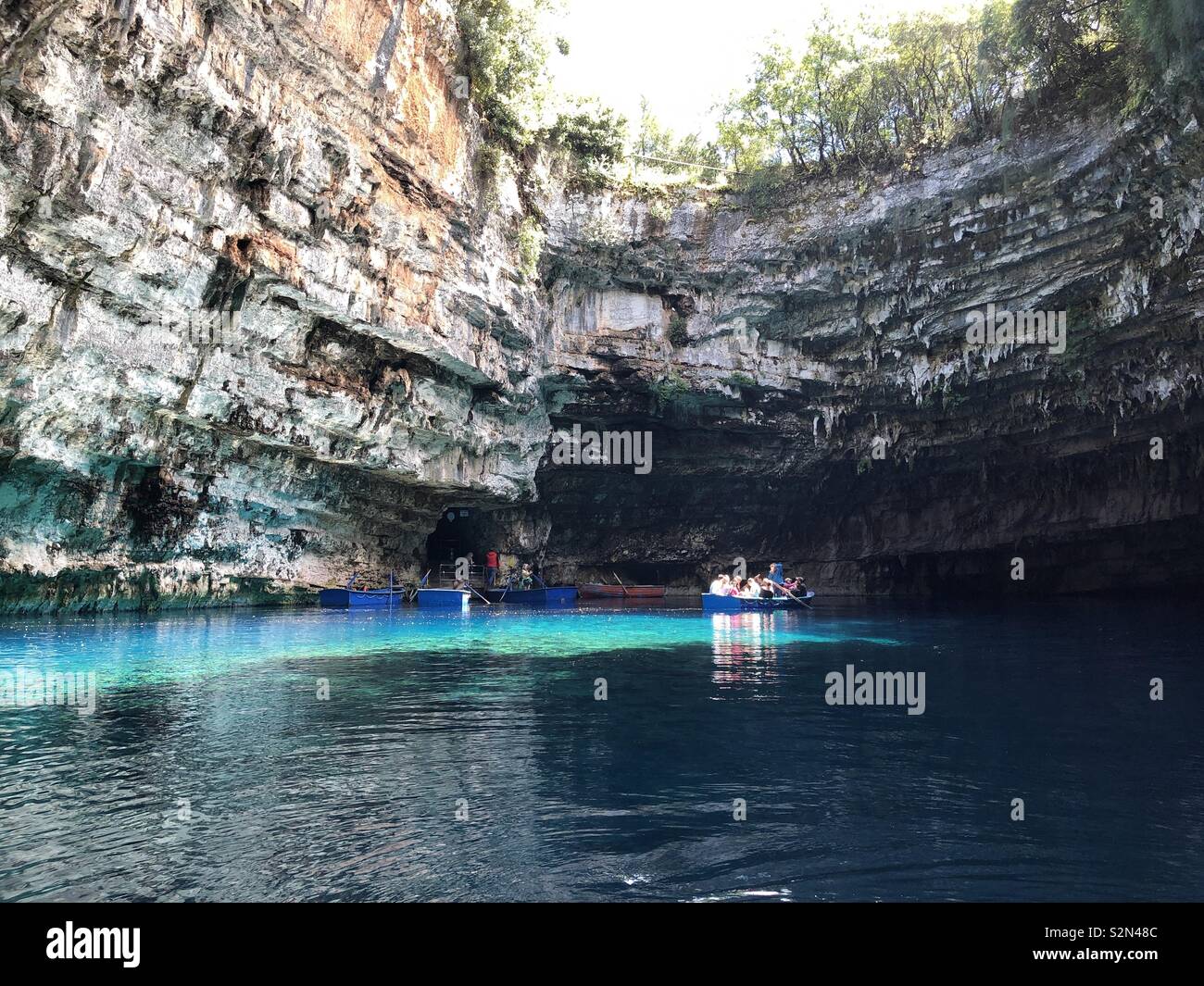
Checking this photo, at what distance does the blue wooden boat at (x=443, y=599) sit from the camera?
31.2m

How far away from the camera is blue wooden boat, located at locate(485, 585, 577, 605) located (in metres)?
36.2

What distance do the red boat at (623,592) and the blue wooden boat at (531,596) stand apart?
3.40 metres

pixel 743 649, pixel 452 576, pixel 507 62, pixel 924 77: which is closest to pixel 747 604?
pixel 743 649

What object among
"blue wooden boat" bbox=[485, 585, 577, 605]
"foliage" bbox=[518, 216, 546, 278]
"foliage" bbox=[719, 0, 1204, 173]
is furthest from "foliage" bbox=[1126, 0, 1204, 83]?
"blue wooden boat" bbox=[485, 585, 577, 605]

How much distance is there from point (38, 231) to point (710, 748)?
17243mm

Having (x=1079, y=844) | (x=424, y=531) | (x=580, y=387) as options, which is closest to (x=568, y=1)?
(x=580, y=387)

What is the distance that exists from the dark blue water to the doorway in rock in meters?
25.4

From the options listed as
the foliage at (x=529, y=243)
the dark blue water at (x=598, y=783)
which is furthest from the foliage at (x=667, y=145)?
the dark blue water at (x=598, y=783)

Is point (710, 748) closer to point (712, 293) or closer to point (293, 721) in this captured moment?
point (293, 721)

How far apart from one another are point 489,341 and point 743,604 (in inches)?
516

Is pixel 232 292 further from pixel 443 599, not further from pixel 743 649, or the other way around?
pixel 743 649

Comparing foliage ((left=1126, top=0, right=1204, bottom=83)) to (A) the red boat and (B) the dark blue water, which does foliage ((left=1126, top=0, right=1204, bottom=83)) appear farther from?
(A) the red boat

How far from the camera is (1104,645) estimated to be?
15773 millimetres

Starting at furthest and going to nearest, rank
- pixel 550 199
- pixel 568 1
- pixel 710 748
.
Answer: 1. pixel 550 199
2. pixel 568 1
3. pixel 710 748
